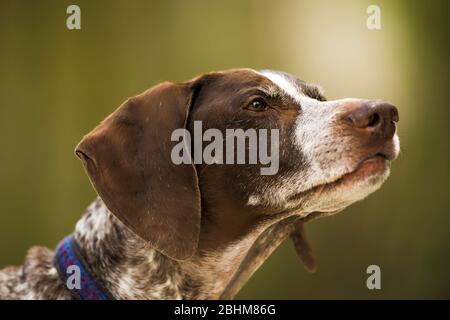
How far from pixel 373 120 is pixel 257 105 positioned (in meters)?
0.43

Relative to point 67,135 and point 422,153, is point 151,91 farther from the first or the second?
point 422,153

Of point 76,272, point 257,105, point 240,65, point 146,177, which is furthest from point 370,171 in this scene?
point 240,65

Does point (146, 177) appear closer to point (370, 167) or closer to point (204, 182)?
point (204, 182)

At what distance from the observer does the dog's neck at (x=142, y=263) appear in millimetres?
2291

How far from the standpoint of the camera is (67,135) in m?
5.61

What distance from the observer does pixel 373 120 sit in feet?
6.81

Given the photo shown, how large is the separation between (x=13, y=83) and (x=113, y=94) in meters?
0.86

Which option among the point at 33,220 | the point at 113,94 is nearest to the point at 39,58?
the point at 113,94

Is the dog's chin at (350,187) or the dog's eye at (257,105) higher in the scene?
the dog's eye at (257,105)

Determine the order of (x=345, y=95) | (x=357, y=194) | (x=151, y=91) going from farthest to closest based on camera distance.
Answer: (x=345, y=95) < (x=151, y=91) < (x=357, y=194)

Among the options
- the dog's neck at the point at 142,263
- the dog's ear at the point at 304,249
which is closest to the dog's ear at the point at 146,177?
the dog's neck at the point at 142,263

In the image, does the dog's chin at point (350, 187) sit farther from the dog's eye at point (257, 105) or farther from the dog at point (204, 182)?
the dog's eye at point (257, 105)

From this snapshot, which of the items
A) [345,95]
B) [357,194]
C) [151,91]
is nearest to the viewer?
[357,194]

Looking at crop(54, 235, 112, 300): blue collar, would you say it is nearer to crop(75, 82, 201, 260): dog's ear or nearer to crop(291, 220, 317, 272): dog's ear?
crop(75, 82, 201, 260): dog's ear
